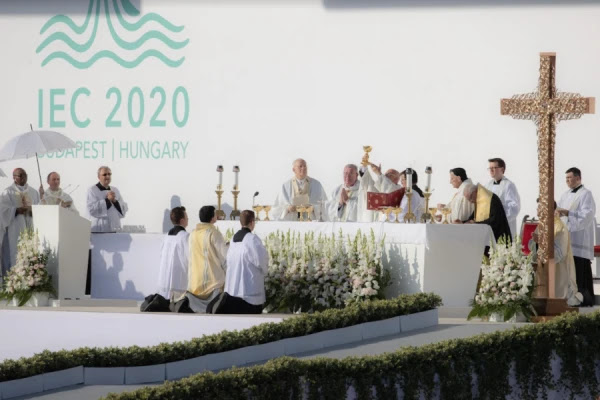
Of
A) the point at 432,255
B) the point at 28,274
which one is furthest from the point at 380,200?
the point at 28,274

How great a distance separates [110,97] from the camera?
21.7 metres

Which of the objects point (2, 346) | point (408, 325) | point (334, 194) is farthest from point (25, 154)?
point (408, 325)

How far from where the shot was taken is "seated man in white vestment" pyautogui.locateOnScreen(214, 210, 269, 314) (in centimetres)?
1532

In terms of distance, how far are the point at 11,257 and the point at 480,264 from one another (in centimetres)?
658

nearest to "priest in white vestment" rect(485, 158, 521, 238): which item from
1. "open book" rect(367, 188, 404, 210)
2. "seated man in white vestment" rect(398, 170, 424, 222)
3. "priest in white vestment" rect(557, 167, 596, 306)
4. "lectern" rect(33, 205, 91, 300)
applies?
"priest in white vestment" rect(557, 167, 596, 306)

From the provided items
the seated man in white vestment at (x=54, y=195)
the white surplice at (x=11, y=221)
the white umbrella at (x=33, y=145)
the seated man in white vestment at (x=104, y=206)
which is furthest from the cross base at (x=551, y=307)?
the white surplice at (x=11, y=221)

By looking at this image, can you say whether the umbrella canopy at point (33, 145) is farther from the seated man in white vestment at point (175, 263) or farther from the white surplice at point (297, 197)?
the white surplice at point (297, 197)

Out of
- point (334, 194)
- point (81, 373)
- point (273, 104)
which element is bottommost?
point (81, 373)

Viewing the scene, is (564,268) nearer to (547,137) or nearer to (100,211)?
(547,137)

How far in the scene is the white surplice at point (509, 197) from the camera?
1783 centimetres

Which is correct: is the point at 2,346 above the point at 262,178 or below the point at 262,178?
below

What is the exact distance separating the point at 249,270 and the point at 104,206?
4650mm

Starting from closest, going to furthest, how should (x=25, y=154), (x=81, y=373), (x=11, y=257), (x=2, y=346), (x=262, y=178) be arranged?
1. (x=81, y=373)
2. (x=2, y=346)
3. (x=25, y=154)
4. (x=11, y=257)
5. (x=262, y=178)

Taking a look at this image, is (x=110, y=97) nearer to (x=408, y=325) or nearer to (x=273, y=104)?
(x=273, y=104)
